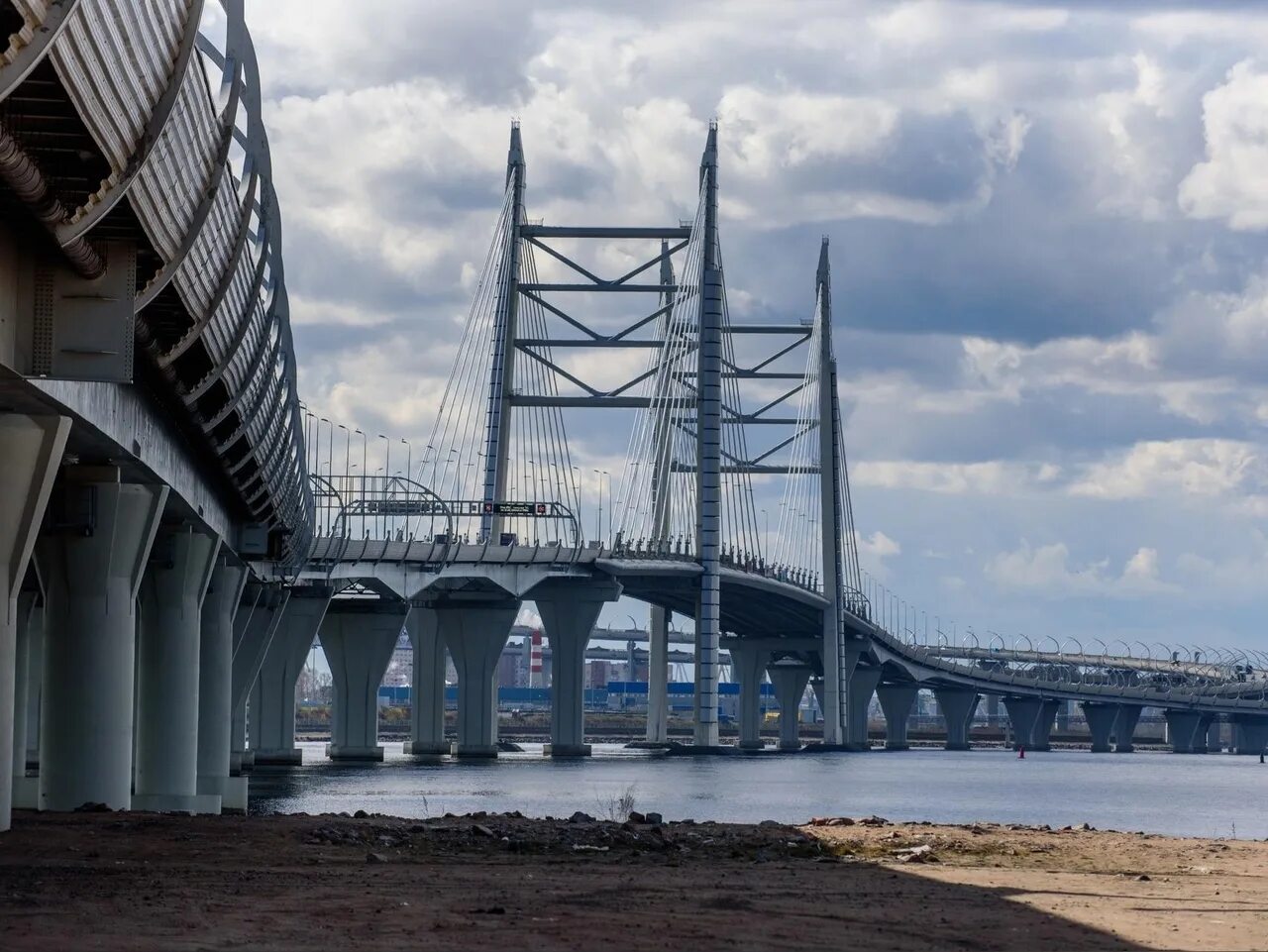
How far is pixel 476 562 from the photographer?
115 m

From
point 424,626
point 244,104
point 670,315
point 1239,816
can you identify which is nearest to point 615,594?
point 424,626

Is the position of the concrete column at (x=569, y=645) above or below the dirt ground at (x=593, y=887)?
above

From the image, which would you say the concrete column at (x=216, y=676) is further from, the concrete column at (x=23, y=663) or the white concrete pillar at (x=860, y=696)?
the white concrete pillar at (x=860, y=696)

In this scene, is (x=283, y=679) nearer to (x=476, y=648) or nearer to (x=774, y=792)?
(x=476, y=648)

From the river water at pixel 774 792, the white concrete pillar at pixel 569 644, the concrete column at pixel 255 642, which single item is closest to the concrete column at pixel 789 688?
the river water at pixel 774 792

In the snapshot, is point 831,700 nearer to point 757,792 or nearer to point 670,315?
point 670,315

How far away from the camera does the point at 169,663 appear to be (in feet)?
161

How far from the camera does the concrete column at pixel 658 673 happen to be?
485 ft

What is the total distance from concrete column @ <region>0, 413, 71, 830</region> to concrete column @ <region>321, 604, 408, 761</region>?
89.5 metres

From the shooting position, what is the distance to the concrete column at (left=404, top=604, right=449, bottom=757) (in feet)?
425

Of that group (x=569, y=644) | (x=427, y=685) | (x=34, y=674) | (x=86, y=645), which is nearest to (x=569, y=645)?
(x=569, y=644)

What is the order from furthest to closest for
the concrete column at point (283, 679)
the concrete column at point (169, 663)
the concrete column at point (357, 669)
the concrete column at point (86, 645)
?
the concrete column at point (357, 669), the concrete column at point (283, 679), the concrete column at point (169, 663), the concrete column at point (86, 645)

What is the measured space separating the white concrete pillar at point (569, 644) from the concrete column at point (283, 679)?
879 inches

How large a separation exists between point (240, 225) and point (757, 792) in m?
51.6
